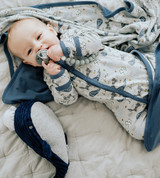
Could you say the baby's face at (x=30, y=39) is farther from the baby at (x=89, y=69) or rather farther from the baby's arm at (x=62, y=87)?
the baby's arm at (x=62, y=87)

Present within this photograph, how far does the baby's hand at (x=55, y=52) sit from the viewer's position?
2.83 ft

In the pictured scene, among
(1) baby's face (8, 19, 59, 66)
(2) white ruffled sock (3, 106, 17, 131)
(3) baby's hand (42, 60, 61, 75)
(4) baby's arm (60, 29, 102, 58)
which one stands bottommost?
(2) white ruffled sock (3, 106, 17, 131)

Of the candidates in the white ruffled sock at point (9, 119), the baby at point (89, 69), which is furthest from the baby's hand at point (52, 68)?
the white ruffled sock at point (9, 119)

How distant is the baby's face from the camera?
0.89 m

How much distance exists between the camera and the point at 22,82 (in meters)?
1.01

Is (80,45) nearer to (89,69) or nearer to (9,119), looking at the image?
(89,69)

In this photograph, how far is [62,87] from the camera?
0.90 meters

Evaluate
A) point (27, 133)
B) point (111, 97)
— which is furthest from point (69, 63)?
point (27, 133)

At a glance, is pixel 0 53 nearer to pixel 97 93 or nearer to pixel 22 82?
pixel 22 82

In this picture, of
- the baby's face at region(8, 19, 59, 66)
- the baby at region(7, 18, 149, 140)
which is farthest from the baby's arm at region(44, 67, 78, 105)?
A: the baby's face at region(8, 19, 59, 66)

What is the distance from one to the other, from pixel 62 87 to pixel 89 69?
0.15 meters

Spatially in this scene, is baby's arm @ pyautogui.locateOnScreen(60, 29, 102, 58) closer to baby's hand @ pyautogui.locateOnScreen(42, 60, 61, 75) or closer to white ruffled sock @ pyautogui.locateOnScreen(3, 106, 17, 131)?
baby's hand @ pyautogui.locateOnScreen(42, 60, 61, 75)

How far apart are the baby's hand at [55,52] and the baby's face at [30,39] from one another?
0.04m

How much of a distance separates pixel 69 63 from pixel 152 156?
0.59 meters
